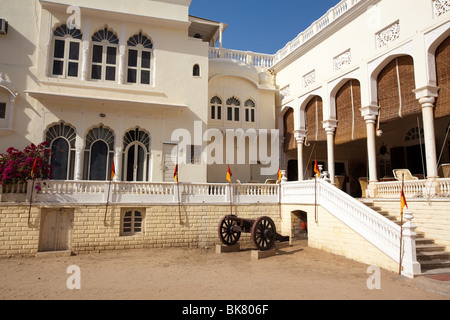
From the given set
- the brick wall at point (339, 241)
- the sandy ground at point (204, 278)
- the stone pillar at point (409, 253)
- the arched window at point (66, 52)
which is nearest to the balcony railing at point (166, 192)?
the brick wall at point (339, 241)

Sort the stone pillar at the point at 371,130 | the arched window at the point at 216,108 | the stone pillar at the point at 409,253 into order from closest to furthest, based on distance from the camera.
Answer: the stone pillar at the point at 409,253, the stone pillar at the point at 371,130, the arched window at the point at 216,108

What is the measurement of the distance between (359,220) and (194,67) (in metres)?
10.9

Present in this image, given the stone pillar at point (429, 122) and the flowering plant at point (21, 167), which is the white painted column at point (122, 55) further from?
the stone pillar at point (429, 122)

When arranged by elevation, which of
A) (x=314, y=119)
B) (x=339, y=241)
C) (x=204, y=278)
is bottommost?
(x=204, y=278)

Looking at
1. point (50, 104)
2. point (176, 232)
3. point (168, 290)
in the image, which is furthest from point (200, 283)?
point (50, 104)

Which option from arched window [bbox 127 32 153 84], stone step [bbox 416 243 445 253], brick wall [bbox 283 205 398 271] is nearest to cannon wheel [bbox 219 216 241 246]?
brick wall [bbox 283 205 398 271]

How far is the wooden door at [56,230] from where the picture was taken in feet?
38.2

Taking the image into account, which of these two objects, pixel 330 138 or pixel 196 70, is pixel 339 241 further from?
pixel 196 70

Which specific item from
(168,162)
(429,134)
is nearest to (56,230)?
(168,162)

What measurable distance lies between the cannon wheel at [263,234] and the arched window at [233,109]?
28.9 feet

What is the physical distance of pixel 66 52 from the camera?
1495cm

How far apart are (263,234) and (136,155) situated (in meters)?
7.45

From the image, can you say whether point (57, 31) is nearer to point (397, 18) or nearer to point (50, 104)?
point (50, 104)

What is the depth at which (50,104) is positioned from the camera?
1431 cm
